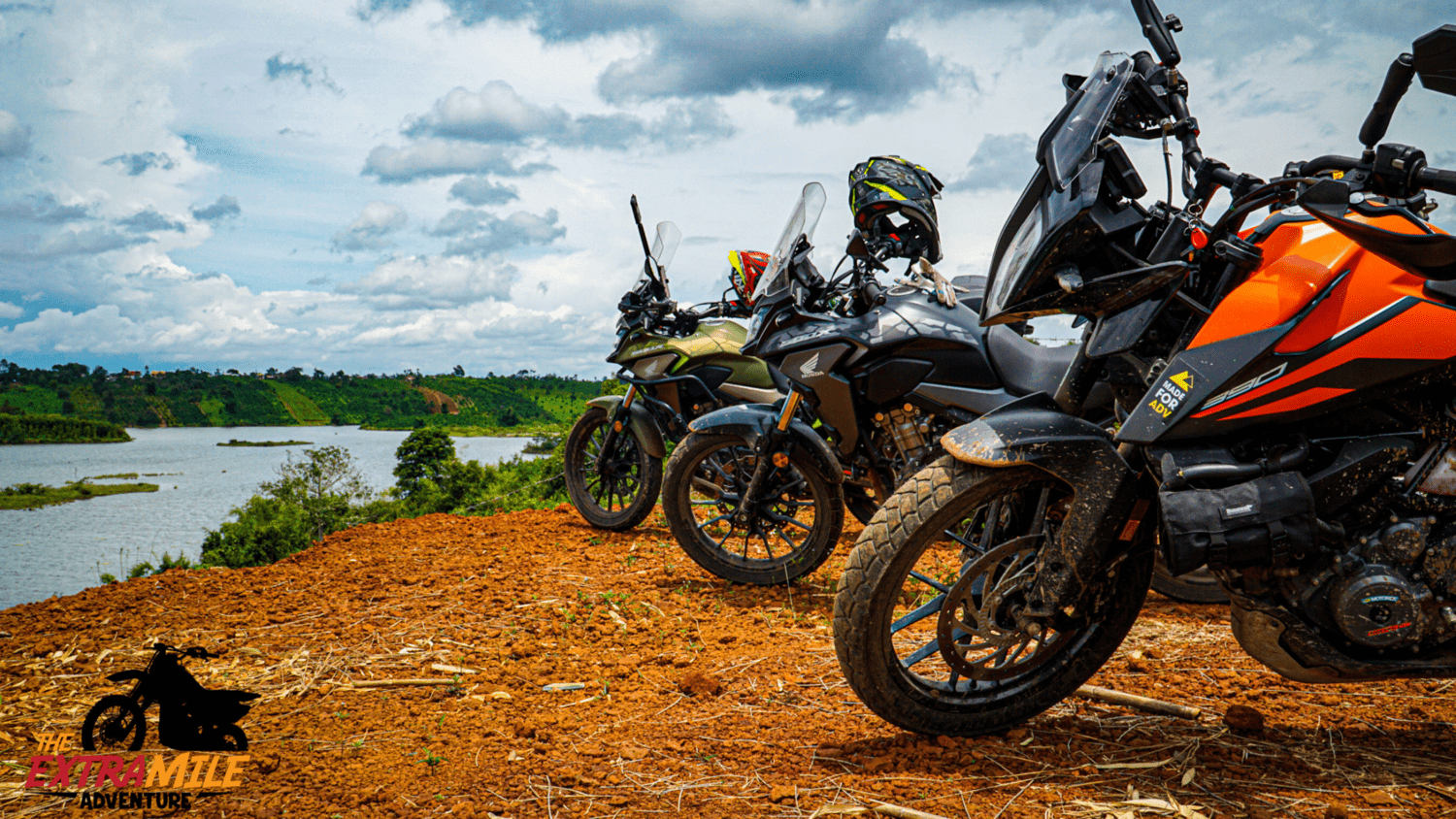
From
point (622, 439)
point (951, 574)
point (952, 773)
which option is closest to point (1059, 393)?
point (952, 773)

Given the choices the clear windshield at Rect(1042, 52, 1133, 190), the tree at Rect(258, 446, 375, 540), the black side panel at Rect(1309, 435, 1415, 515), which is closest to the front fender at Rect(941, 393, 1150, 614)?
the black side panel at Rect(1309, 435, 1415, 515)

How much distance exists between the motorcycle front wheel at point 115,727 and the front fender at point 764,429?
292cm

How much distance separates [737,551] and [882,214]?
241 centimetres

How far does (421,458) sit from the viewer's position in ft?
84.7

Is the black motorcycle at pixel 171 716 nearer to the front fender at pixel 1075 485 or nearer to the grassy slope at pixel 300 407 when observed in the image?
the front fender at pixel 1075 485

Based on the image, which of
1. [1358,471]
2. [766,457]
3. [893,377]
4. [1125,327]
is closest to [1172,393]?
[1125,327]

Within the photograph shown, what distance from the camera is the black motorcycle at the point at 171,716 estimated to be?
2672 millimetres

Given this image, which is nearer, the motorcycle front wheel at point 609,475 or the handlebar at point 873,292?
the handlebar at point 873,292

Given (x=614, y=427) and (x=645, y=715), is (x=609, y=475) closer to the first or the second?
(x=614, y=427)

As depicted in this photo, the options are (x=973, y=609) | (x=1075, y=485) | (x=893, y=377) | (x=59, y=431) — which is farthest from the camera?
(x=59, y=431)

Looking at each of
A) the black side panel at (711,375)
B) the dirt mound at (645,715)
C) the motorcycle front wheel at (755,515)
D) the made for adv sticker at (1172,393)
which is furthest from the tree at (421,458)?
the made for adv sticker at (1172,393)

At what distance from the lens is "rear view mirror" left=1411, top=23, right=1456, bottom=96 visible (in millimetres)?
1758

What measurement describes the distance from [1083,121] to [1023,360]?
1.91 m

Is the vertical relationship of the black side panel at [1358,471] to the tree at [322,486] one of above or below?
above
